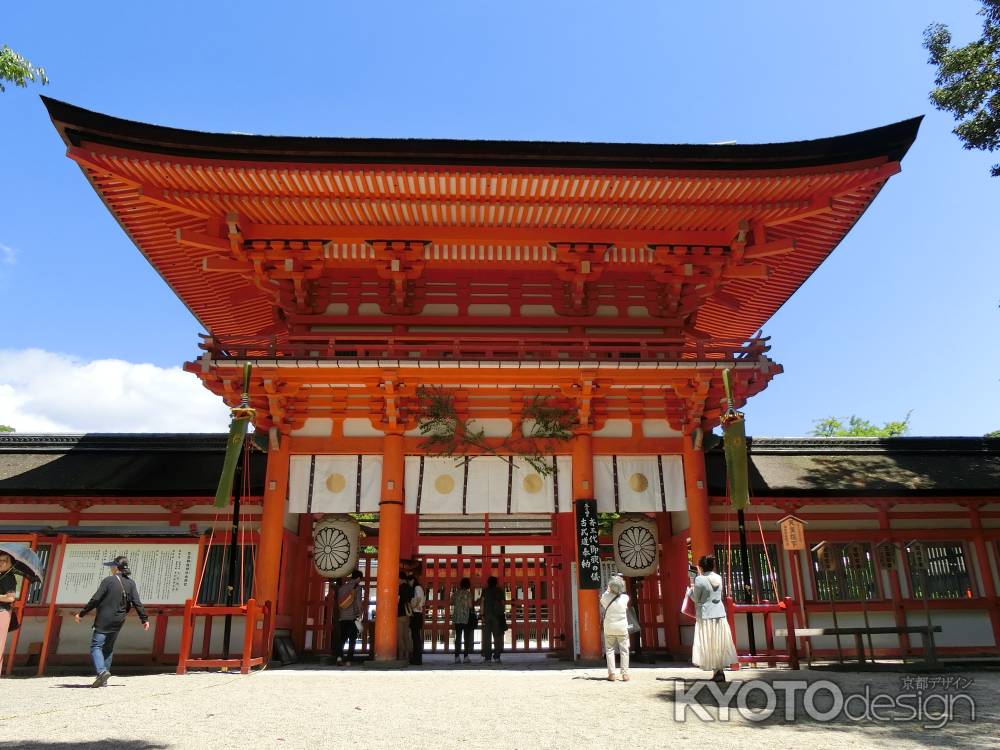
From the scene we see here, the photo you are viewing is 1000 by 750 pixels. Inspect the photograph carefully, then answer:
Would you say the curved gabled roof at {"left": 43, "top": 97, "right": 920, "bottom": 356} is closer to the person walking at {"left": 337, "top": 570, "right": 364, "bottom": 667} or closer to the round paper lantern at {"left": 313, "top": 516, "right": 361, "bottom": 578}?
the round paper lantern at {"left": 313, "top": 516, "right": 361, "bottom": 578}

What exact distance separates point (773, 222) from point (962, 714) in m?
7.91

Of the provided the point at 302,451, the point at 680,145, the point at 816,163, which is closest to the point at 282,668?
the point at 302,451

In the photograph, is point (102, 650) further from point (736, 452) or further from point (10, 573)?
point (736, 452)

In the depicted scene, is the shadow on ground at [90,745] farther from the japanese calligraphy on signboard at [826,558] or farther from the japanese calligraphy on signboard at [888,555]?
the japanese calligraphy on signboard at [888,555]

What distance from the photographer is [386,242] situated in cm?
1184

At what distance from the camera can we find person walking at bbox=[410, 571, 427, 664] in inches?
492

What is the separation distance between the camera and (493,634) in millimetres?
13656

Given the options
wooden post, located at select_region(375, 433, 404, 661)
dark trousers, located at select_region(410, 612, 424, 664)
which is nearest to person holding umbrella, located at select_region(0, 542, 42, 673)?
wooden post, located at select_region(375, 433, 404, 661)

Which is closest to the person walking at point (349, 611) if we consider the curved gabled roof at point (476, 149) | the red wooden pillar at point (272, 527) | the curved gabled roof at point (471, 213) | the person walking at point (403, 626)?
the person walking at point (403, 626)

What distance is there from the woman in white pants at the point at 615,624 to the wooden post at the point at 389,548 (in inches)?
149

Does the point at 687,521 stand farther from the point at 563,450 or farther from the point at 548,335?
the point at 548,335

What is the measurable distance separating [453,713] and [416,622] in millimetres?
6385

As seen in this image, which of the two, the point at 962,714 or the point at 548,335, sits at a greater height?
the point at 548,335

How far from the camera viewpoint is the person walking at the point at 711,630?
8.62 m
